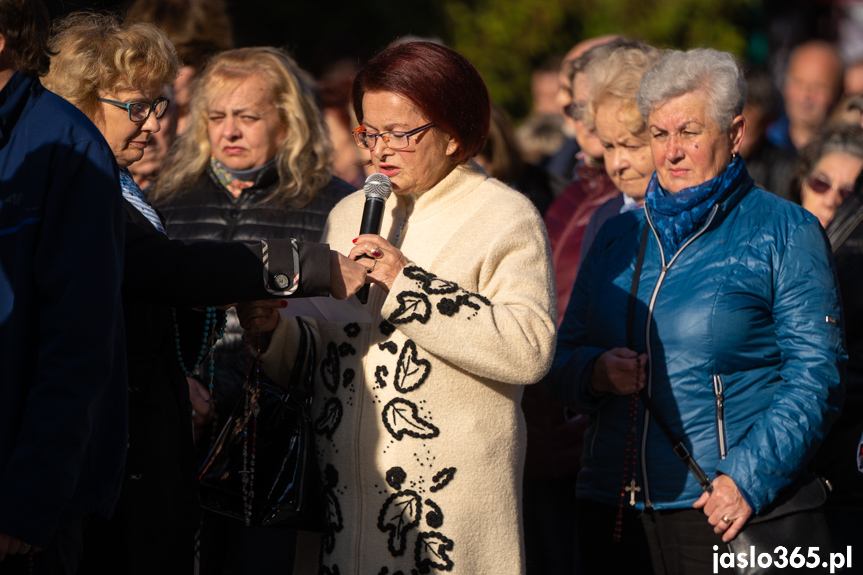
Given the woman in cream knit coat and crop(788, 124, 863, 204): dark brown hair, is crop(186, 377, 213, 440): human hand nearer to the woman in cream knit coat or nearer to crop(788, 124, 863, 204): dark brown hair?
the woman in cream knit coat

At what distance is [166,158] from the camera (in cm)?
534

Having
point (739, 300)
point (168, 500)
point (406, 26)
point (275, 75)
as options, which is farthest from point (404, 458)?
point (406, 26)

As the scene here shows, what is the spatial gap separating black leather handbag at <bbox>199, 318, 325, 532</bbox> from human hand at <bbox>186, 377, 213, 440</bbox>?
3.07 ft

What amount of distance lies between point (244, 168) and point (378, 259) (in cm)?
194

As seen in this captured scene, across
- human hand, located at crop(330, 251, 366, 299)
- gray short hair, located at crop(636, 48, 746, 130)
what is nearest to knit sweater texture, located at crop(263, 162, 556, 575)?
human hand, located at crop(330, 251, 366, 299)

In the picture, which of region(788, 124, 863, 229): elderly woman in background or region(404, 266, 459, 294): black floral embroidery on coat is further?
region(788, 124, 863, 229): elderly woman in background

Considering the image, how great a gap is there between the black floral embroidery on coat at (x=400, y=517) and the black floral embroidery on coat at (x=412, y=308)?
1.91 ft

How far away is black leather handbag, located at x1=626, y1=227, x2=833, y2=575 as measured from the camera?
11.9 feet

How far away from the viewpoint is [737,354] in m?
3.70

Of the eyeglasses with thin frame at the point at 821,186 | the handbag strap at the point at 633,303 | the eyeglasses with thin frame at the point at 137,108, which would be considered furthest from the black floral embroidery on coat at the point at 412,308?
the eyeglasses with thin frame at the point at 821,186

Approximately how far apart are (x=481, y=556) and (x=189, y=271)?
1.32 metres

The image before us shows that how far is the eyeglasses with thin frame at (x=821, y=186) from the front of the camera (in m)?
5.38

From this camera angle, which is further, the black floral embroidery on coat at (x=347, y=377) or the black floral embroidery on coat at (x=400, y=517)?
the black floral embroidery on coat at (x=347, y=377)

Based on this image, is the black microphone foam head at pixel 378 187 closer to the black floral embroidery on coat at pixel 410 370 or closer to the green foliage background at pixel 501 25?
the black floral embroidery on coat at pixel 410 370
